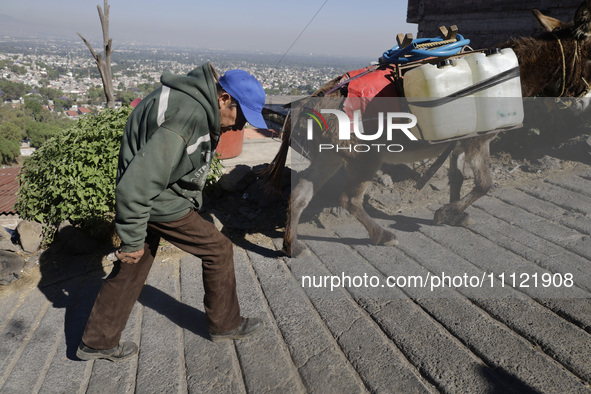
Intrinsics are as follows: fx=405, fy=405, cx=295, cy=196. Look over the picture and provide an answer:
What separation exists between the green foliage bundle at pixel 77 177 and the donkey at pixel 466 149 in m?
1.65

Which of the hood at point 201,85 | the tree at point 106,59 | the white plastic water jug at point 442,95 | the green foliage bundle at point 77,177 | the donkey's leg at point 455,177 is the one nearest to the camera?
the hood at point 201,85

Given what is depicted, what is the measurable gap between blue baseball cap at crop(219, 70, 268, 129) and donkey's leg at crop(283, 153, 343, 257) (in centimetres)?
140

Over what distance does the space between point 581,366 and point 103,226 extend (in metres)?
3.97

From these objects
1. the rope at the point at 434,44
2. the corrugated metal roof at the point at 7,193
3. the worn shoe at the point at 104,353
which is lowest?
the corrugated metal roof at the point at 7,193

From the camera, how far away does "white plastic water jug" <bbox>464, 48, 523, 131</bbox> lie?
315cm

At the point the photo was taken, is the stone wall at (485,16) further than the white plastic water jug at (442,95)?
Yes

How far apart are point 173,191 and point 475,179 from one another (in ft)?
9.85

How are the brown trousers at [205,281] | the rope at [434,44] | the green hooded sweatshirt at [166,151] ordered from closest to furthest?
the green hooded sweatshirt at [166,151], the brown trousers at [205,281], the rope at [434,44]

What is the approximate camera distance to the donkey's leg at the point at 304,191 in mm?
3701

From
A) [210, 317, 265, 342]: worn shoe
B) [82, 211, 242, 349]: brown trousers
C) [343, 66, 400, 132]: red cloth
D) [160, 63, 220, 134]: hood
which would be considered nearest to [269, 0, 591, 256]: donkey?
[343, 66, 400, 132]: red cloth

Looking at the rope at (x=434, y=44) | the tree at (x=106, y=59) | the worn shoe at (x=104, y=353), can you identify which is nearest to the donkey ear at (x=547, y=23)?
the rope at (x=434, y=44)

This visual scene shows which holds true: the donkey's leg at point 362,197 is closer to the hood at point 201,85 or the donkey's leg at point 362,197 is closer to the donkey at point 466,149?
the donkey at point 466,149

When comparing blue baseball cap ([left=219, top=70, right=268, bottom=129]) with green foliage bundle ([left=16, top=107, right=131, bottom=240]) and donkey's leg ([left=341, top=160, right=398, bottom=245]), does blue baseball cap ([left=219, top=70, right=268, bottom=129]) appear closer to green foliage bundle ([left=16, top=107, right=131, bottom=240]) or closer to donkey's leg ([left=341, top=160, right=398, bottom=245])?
donkey's leg ([left=341, top=160, right=398, bottom=245])

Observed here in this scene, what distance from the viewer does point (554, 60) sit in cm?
362
